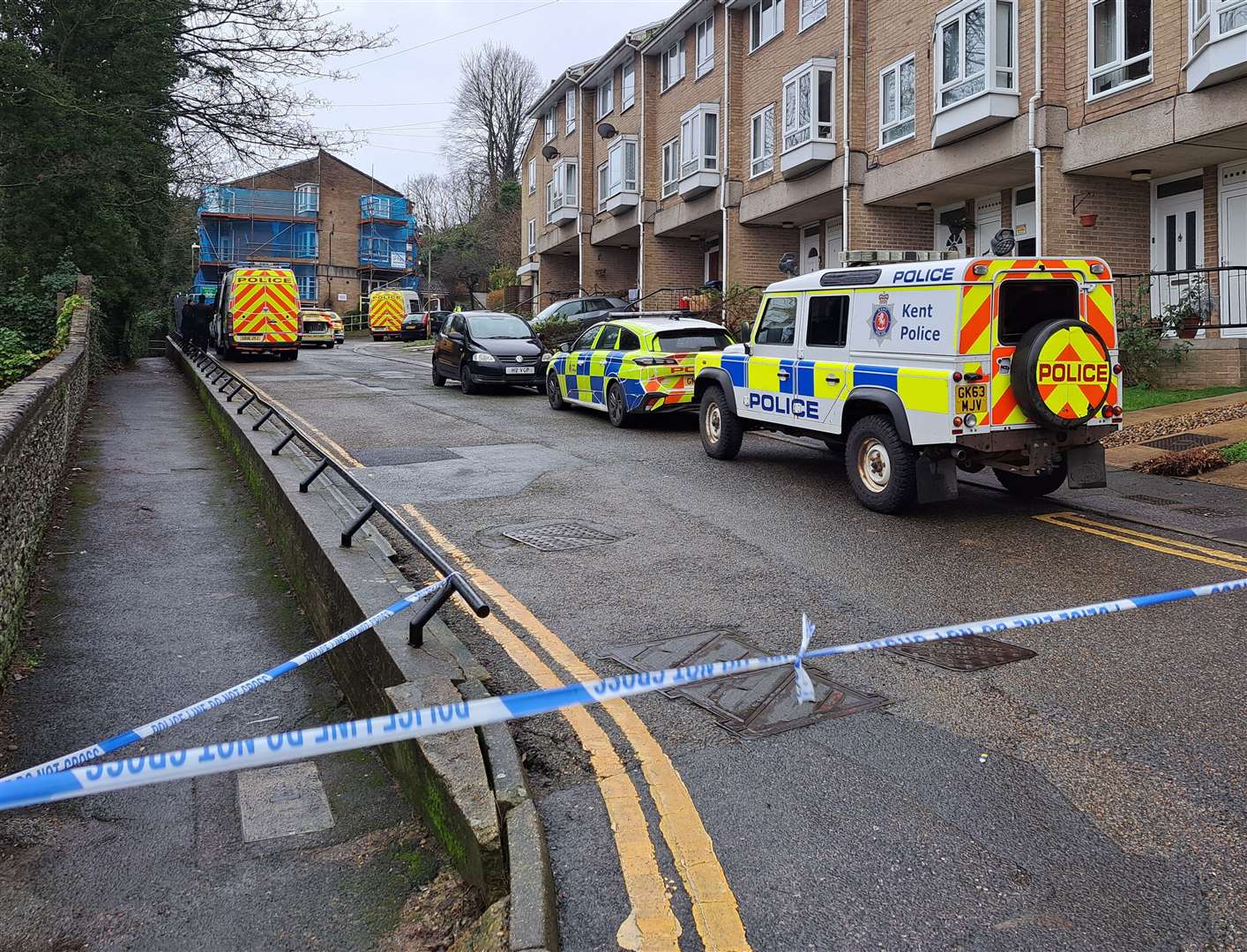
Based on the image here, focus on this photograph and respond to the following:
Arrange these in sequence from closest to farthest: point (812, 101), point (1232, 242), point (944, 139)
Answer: point (1232, 242), point (944, 139), point (812, 101)

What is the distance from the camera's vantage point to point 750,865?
11.3ft

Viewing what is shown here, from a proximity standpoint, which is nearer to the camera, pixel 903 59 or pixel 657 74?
pixel 903 59

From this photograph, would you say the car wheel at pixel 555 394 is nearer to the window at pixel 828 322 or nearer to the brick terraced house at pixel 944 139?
the brick terraced house at pixel 944 139

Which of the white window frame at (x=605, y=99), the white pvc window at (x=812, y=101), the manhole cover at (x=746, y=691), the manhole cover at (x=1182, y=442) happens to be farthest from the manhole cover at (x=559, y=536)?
the white window frame at (x=605, y=99)

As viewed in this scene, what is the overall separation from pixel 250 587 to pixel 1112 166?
16.8 metres

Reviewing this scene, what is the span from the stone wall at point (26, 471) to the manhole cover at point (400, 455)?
10.2 ft

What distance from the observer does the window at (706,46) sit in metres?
32.6

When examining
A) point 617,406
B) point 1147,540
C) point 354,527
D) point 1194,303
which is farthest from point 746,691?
point 1194,303

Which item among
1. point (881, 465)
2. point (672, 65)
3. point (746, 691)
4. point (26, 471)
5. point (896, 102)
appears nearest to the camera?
point (746, 691)

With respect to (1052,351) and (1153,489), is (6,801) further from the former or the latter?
(1153,489)

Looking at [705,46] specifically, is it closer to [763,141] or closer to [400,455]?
[763,141]

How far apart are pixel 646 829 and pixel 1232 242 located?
1816 centimetres

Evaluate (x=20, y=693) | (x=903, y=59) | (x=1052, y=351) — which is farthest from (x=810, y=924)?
(x=903, y=59)

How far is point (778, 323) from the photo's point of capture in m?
10.7
